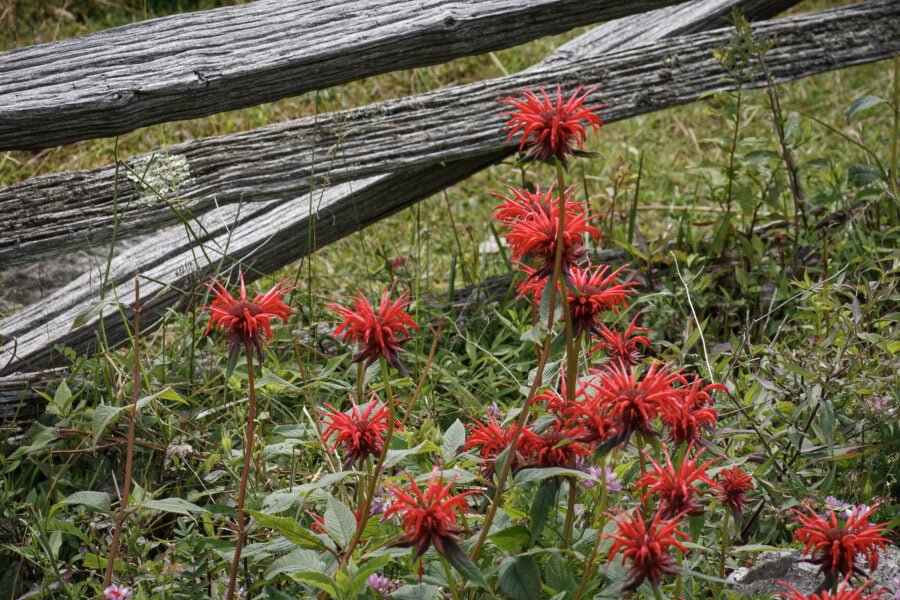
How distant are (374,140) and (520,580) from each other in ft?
5.46

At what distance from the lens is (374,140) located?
2760mm

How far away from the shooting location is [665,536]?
115 cm

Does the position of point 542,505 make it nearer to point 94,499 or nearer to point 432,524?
point 432,524

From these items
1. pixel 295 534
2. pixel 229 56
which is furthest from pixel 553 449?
pixel 229 56

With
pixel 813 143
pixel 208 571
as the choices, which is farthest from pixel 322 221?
pixel 813 143

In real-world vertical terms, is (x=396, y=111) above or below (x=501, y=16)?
below

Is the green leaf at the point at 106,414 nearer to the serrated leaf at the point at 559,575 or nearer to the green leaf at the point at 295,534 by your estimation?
the green leaf at the point at 295,534

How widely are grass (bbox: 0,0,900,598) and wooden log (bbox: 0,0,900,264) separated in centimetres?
28

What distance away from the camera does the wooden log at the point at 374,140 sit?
2.46 m

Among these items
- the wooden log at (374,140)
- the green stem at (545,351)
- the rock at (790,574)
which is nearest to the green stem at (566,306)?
the green stem at (545,351)

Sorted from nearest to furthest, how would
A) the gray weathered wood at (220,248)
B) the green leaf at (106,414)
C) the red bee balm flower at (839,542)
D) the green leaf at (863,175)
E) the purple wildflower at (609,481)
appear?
the red bee balm flower at (839,542) < the green leaf at (106,414) < the purple wildflower at (609,481) < the gray weathered wood at (220,248) < the green leaf at (863,175)

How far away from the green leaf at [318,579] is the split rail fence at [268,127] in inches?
37.5

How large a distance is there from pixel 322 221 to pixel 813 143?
2557mm

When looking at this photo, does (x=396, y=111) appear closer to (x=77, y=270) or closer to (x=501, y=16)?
(x=501, y=16)
